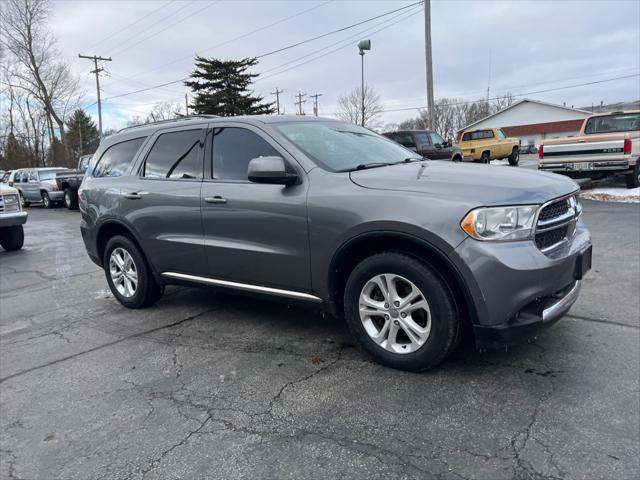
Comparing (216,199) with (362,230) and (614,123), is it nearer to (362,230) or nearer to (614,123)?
(362,230)

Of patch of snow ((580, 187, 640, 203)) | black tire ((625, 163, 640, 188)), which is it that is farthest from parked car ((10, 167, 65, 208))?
black tire ((625, 163, 640, 188))

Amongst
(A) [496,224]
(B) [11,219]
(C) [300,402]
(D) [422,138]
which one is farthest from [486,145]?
(C) [300,402]

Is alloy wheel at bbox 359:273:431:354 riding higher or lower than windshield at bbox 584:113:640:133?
lower

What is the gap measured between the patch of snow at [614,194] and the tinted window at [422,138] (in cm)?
611

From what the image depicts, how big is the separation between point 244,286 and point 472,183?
202 cm

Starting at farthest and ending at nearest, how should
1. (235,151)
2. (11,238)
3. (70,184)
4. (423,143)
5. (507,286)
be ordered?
(70,184) < (423,143) < (11,238) < (235,151) < (507,286)

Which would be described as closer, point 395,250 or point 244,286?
point 395,250

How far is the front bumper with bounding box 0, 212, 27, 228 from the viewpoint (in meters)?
9.66

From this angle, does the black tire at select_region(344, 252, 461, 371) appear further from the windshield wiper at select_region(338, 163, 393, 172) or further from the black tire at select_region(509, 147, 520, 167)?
the black tire at select_region(509, 147, 520, 167)

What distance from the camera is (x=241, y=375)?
350 cm

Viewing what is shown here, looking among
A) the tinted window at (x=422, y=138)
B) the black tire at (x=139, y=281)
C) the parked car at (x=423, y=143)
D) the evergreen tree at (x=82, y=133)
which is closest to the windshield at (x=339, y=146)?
the black tire at (x=139, y=281)

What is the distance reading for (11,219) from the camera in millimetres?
9742

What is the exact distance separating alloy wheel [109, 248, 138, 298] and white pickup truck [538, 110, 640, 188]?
1064 centimetres

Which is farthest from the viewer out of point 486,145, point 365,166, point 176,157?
point 486,145
